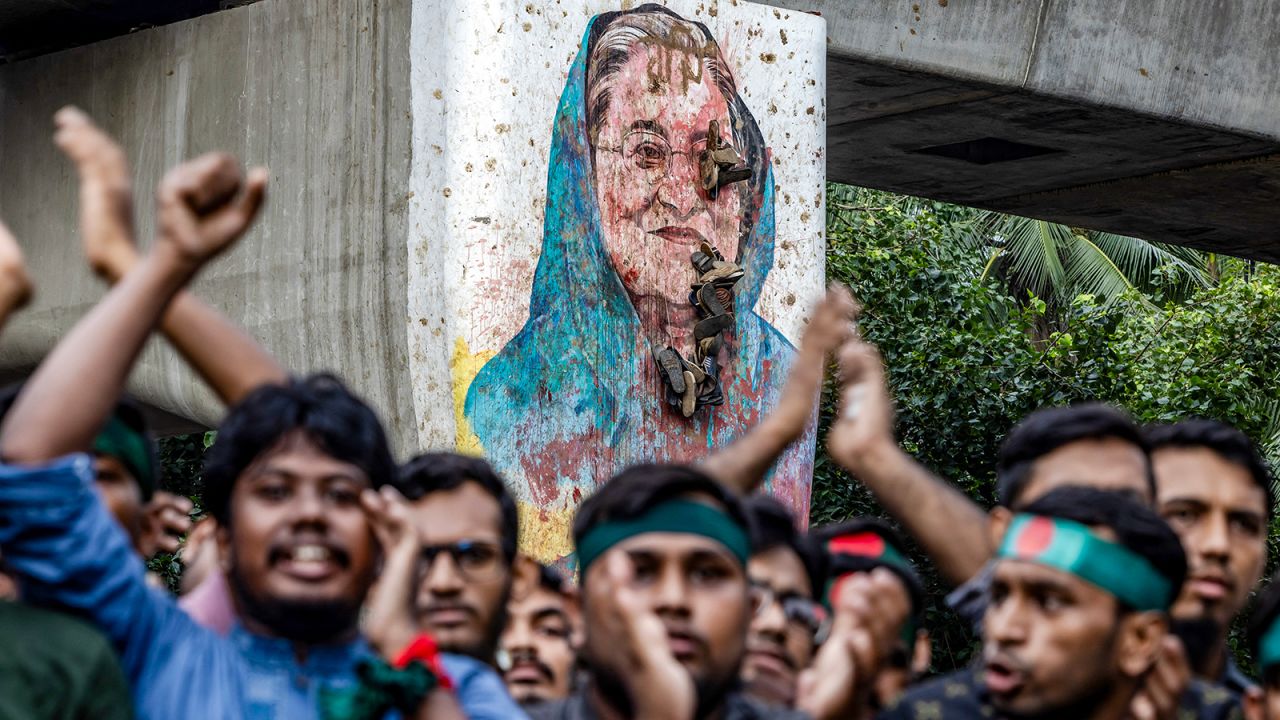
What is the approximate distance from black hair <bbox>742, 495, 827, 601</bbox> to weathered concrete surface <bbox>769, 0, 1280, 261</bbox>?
13.6ft

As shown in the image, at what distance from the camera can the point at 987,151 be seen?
942cm

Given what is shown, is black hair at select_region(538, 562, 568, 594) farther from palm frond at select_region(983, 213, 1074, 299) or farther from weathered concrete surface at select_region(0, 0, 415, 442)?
palm frond at select_region(983, 213, 1074, 299)

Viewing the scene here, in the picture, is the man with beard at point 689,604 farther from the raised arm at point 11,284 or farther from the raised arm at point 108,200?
the raised arm at point 11,284

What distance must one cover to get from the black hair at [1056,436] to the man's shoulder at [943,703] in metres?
0.49

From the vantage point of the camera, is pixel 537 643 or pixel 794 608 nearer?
pixel 794 608

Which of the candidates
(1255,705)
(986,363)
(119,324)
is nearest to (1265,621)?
(1255,705)

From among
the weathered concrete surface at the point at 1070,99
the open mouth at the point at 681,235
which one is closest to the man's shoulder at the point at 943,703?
the open mouth at the point at 681,235

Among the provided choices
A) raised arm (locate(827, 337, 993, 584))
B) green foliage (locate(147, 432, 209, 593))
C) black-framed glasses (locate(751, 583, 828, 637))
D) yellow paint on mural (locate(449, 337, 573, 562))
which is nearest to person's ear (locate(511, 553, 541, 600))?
black-framed glasses (locate(751, 583, 828, 637))

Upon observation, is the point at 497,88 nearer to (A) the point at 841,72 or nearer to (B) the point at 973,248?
(A) the point at 841,72

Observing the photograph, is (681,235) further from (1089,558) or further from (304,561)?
(304,561)

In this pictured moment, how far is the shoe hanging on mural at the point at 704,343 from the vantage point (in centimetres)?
668

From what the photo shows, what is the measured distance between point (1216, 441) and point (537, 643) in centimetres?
134

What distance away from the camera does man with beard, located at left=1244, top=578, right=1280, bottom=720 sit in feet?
10.6

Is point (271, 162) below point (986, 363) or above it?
above
